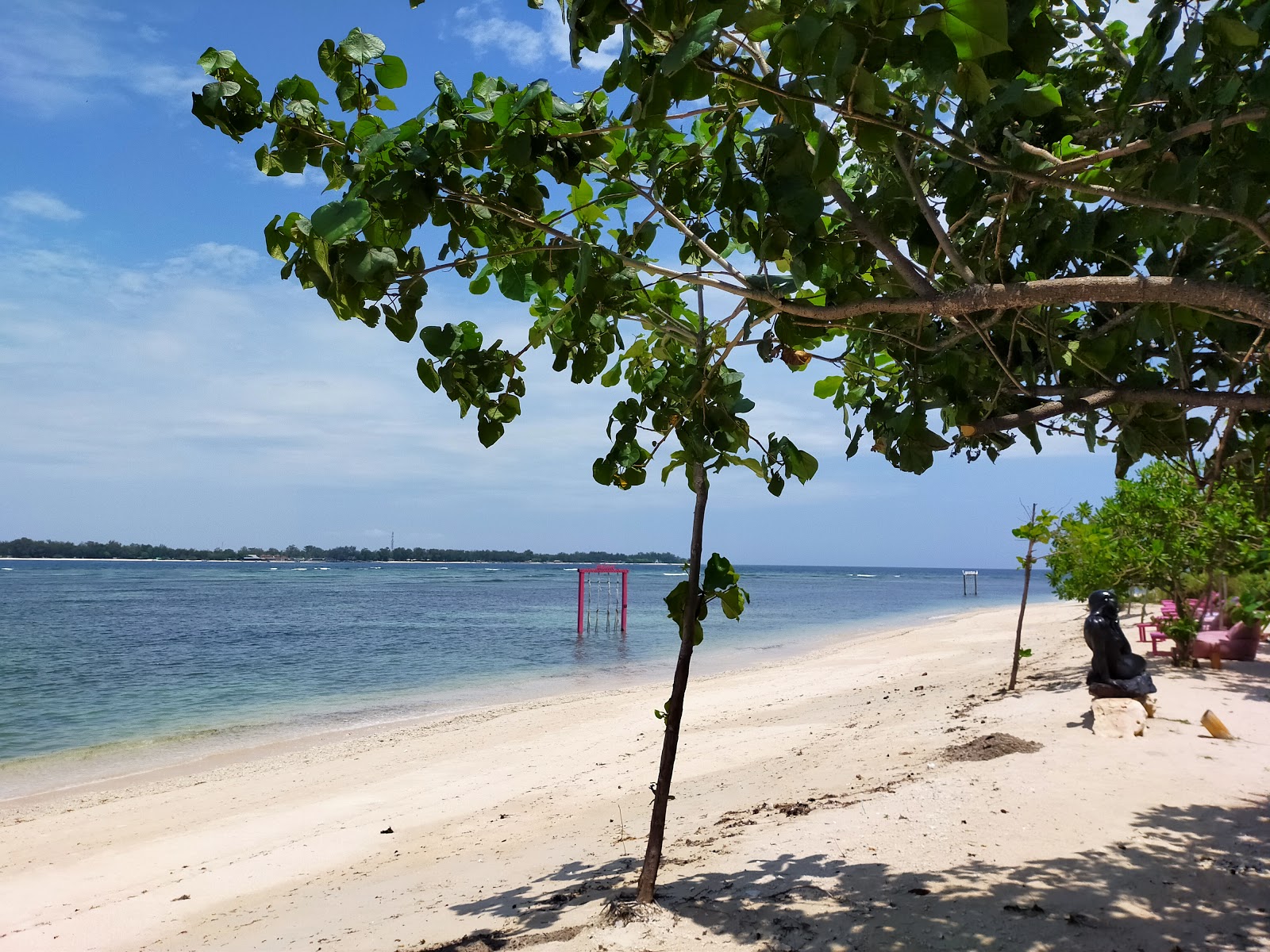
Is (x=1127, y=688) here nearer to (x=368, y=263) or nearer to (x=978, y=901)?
(x=978, y=901)

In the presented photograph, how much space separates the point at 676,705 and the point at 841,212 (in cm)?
194

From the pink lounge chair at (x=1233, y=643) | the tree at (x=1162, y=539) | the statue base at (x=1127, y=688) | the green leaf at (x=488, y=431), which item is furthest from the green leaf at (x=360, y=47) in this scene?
the pink lounge chair at (x=1233, y=643)

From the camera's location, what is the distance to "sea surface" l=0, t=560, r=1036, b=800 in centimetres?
1270

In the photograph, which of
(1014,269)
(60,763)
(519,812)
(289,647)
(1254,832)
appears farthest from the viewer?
(289,647)

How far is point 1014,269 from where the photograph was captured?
2980mm

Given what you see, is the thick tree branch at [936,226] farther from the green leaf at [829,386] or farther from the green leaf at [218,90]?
the green leaf at [218,90]

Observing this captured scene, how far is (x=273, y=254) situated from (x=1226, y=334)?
3.17 m

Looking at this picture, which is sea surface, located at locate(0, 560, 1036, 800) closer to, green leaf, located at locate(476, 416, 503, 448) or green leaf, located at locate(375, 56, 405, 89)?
green leaf, located at locate(476, 416, 503, 448)

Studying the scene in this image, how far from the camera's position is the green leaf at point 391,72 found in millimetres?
2160

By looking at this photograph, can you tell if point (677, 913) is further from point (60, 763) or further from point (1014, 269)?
point (60, 763)

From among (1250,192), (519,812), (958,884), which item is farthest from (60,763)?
(1250,192)

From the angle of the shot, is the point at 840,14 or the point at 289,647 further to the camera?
the point at 289,647

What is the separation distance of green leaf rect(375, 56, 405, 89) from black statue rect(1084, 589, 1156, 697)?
6.54 m

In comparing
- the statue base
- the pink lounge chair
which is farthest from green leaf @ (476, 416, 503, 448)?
the pink lounge chair
